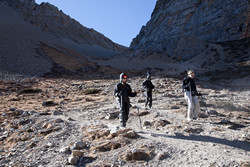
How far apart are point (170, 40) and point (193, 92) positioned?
4888 cm

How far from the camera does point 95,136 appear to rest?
550cm

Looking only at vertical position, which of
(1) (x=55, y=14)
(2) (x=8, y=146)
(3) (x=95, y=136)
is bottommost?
(2) (x=8, y=146)

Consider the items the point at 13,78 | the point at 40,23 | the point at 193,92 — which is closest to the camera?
the point at 193,92

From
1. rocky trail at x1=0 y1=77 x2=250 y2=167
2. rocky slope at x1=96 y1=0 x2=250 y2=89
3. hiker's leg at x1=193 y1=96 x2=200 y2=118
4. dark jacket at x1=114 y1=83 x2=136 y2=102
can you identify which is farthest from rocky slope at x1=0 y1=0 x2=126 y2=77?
hiker's leg at x1=193 y1=96 x2=200 y2=118

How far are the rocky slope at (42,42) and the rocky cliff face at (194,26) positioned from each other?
21.7 meters

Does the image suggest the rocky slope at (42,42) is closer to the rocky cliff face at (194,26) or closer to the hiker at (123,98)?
the rocky cliff face at (194,26)

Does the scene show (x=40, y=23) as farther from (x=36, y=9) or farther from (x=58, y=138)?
(x=58, y=138)

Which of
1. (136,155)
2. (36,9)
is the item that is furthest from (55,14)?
(136,155)

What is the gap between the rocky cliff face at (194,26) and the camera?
1650 inches

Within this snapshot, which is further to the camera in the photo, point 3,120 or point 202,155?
point 3,120

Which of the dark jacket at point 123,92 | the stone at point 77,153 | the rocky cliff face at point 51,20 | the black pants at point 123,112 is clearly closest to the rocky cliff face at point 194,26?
the rocky cliff face at point 51,20

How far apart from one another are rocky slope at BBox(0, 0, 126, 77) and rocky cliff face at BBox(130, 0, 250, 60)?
21692 mm

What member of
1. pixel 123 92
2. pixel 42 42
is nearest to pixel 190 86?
pixel 123 92

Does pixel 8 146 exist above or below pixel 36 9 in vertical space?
below
